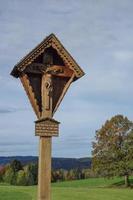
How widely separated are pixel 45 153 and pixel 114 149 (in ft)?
218

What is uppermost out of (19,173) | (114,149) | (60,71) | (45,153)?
(114,149)

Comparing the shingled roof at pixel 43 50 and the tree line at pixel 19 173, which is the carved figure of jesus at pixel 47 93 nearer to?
the shingled roof at pixel 43 50

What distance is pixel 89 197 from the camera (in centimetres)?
4456

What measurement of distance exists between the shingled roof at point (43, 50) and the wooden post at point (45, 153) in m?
0.52

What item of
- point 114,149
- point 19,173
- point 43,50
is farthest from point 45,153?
point 114,149

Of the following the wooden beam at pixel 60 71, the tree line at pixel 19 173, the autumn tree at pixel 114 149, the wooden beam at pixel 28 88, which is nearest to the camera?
the wooden beam at pixel 28 88

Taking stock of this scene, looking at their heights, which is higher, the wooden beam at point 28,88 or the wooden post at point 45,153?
the wooden beam at point 28,88

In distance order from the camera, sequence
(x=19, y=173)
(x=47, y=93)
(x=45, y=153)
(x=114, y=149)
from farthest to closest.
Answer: (x=114, y=149), (x=19, y=173), (x=47, y=93), (x=45, y=153)

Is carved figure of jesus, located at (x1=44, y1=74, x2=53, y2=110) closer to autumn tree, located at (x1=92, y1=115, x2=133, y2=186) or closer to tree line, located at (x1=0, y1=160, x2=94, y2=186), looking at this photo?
tree line, located at (x1=0, y1=160, x2=94, y2=186)

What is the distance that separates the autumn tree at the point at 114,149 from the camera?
7488 centimetres

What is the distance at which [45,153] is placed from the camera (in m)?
10.4

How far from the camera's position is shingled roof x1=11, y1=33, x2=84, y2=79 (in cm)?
1036

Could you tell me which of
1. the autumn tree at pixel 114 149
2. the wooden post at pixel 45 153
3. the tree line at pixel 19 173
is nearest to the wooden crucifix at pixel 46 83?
the wooden post at pixel 45 153

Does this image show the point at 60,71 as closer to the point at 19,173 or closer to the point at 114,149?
the point at 19,173
